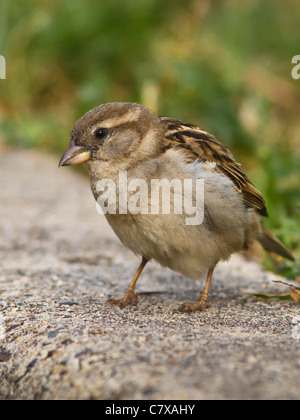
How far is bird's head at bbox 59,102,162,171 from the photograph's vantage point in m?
3.64

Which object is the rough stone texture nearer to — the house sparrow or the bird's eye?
the house sparrow

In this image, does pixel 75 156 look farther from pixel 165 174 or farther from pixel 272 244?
pixel 272 244

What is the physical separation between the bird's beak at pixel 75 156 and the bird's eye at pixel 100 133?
3.5 inches

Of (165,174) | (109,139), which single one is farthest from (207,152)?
(109,139)

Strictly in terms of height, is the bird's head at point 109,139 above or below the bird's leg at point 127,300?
above

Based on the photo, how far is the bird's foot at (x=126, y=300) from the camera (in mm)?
3598

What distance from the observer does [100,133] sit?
367cm

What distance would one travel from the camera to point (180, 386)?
2.32 meters

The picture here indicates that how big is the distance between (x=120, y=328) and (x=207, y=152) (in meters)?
1.20

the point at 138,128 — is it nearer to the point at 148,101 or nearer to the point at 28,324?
the point at 28,324

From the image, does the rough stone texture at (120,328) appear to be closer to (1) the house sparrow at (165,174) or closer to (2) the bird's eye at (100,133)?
(1) the house sparrow at (165,174)

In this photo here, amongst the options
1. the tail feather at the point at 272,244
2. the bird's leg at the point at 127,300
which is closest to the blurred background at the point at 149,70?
the tail feather at the point at 272,244

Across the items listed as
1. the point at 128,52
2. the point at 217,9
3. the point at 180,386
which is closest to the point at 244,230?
the point at 180,386
